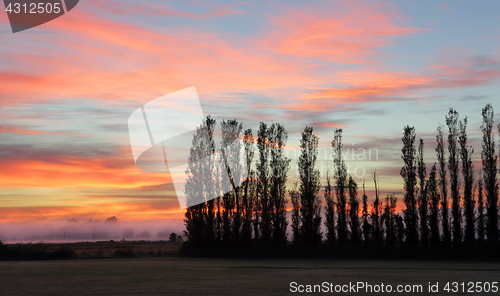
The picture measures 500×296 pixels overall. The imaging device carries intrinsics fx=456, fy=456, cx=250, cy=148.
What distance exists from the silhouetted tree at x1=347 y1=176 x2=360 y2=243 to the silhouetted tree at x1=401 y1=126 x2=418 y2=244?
20.5ft

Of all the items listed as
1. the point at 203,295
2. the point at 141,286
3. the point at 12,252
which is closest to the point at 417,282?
the point at 203,295

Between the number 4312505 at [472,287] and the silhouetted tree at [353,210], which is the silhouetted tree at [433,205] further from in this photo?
the number 4312505 at [472,287]

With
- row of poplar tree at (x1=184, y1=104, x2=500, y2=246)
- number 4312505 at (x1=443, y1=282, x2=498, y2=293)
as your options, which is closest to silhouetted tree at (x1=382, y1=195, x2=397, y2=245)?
row of poplar tree at (x1=184, y1=104, x2=500, y2=246)

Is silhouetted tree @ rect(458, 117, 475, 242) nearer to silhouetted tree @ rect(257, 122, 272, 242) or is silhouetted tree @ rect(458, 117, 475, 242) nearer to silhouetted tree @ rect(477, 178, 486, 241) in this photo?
silhouetted tree @ rect(477, 178, 486, 241)

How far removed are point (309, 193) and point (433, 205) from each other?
16088 millimetres

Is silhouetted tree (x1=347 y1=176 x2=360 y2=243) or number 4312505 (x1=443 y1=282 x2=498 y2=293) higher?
silhouetted tree (x1=347 y1=176 x2=360 y2=243)

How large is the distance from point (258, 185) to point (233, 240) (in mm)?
8386

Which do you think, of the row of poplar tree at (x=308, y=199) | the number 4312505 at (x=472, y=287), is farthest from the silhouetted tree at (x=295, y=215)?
the number 4312505 at (x=472, y=287)

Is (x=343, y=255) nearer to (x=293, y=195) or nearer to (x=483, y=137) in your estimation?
(x=293, y=195)

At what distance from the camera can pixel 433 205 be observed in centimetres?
5919

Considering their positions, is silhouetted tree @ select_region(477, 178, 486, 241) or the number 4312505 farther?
silhouetted tree @ select_region(477, 178, 486, 241)

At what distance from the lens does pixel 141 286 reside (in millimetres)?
19984

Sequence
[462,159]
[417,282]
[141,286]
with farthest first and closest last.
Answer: [462,159] < [417,282] < [141,286]

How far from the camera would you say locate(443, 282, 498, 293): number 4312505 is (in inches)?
749
